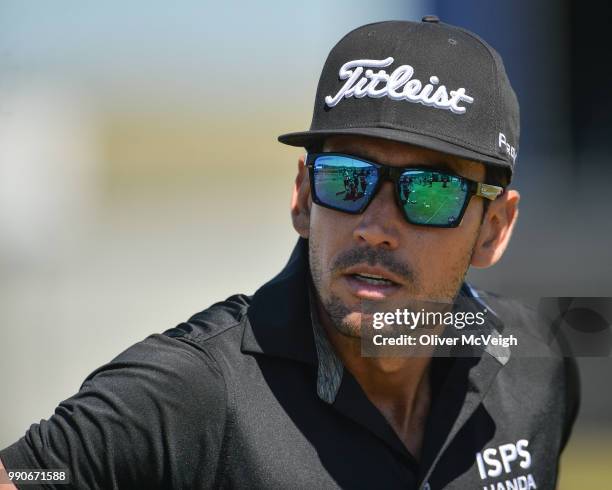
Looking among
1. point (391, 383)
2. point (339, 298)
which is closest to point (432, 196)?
point (339, 298)

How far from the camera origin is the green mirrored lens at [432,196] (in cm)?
208

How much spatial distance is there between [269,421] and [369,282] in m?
0.37

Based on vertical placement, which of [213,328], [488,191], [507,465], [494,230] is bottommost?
[507,465]

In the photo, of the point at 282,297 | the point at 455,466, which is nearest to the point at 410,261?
the point at 282,297

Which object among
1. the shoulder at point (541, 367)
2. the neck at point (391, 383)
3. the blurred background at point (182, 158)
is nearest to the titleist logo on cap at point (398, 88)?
the neck at point (391, 383)

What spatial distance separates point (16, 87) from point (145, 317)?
1165mm

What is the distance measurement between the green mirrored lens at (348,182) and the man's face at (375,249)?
2 centimetres

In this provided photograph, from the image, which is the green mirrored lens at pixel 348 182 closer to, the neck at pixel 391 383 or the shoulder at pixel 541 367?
the neck at pixel 391 383

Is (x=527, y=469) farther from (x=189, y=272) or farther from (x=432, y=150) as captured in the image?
(x=189, y=272)

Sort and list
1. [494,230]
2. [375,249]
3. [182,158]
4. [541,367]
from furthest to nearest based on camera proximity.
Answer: [182,158], [541,367], [494,230], [375,249]

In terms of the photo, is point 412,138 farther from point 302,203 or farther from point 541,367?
point 541,367

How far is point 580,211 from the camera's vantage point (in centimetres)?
470

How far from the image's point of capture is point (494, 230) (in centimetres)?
237

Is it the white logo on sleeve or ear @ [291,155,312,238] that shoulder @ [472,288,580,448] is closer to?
the white logo on sleeve
